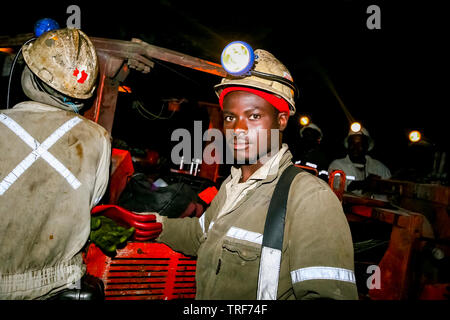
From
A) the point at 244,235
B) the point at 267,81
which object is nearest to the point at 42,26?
the point at 267,81

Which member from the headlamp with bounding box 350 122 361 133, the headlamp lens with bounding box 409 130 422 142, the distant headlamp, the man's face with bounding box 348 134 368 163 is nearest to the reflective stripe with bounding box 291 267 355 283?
the distant headlamp

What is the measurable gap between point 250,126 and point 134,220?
1.35m

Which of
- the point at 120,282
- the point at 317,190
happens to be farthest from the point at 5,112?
the point at 317,190

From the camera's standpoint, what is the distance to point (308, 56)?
10031 mm

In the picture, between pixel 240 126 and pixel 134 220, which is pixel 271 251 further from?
pixel 134 220

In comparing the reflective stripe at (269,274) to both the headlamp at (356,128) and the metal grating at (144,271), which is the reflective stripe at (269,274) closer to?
the metal grating at (144,271)

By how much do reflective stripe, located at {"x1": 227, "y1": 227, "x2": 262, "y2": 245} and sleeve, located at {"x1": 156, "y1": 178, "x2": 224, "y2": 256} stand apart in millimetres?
506

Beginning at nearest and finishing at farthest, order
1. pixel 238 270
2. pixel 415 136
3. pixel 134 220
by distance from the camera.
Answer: pixel 238 270
pixel 134 220
pixel 415 136

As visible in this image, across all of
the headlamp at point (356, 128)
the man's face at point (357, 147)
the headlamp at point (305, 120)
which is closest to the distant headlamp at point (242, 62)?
the man's face at point (357, 147)

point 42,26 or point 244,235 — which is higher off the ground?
point 42,26

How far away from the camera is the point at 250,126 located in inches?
69.9

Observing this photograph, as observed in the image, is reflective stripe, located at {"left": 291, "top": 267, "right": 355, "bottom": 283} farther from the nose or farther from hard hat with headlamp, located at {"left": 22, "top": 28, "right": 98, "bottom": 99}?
hard hat with headlamp, located at {"left": 22, "top": 28, "right": 98, "bottom": 99}
